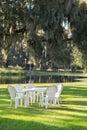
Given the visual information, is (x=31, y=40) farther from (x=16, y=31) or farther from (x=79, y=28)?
(x=79, y=28)

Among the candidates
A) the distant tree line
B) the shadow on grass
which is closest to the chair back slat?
the shadow on grass

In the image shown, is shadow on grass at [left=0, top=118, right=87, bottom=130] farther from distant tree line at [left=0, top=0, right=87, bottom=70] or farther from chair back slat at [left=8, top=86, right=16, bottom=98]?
distant tree line at [left=0, top=0, right=87, bottom=70]

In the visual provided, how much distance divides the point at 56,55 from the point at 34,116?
28.9 ft

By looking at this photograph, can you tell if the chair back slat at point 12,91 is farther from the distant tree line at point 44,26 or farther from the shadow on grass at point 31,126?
the distant tree line at point 44,26

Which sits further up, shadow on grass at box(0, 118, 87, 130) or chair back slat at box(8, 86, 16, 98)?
chair back slat at box(8, 86, 16, 98)

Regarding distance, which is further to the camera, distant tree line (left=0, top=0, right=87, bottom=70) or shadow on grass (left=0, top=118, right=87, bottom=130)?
distant tree line (left=0, top=0, right=87, bottom=70)

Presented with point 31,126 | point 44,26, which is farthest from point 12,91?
point 44,26

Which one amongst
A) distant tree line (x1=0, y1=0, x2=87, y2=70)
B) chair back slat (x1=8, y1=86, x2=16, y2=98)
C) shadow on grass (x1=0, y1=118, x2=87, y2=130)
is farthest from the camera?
distant tree line (x1=0, y1=0, x2=87, y2=70)

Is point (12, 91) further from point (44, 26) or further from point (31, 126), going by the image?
point (44, 26)

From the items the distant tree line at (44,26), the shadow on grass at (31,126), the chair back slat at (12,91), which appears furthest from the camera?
the distant tree line at (44,26)

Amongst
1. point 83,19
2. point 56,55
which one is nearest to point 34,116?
point 83,19

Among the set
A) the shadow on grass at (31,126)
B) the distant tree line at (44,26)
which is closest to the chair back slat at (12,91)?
the shadow on grass at (31,126)

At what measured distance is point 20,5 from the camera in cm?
1541

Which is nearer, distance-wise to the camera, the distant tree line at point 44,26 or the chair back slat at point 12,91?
the chair back slat at point 12,91
